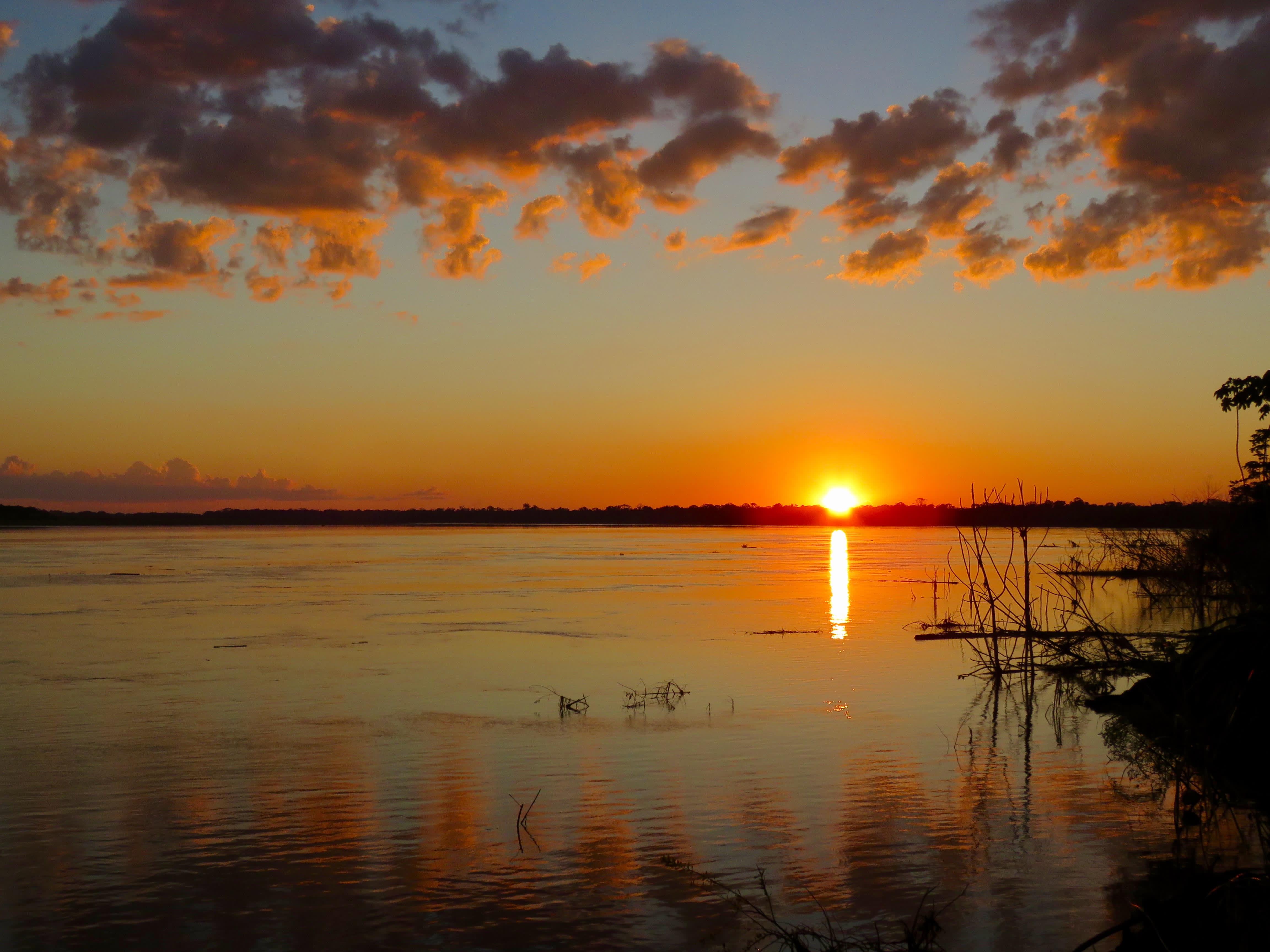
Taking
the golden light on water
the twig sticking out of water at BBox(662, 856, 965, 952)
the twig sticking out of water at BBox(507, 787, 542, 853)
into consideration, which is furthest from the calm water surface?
the golden light on water

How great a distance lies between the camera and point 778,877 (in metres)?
11.0

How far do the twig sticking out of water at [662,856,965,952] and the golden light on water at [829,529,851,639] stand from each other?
21.7 metres

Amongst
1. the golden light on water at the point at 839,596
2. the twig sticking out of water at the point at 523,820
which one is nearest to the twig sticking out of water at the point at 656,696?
the twig sticking out of water at the point at 523,820

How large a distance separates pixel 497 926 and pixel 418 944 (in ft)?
2.47

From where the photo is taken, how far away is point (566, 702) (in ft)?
68.2

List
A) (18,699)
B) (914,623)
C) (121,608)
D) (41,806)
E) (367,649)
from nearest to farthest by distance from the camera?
(41,806) < (18,699) < (367,649) < (914,623) < (121,608)

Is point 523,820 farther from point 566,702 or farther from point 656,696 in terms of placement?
point 656,696

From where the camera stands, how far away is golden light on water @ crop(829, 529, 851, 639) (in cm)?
3472

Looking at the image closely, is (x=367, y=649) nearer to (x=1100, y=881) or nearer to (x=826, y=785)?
(x=826, y=785)

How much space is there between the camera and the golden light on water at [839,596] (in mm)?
34719

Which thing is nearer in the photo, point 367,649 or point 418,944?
point 418,944

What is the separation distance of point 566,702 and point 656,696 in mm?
1982

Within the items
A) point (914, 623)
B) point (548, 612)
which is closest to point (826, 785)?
point (914, 623)

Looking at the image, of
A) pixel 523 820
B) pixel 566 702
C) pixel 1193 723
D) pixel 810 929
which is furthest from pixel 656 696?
pixel 1193 723
